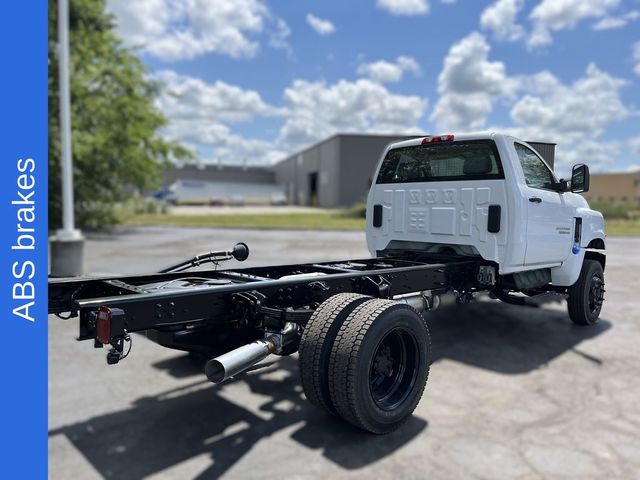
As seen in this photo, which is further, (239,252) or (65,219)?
(65,219)

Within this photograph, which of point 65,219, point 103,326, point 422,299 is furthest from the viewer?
point 65,219

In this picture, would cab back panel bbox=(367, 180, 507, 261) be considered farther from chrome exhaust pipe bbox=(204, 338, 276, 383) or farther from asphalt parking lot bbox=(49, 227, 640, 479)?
chrome exhaust pipe bbox=(204, 338, 276, 383)

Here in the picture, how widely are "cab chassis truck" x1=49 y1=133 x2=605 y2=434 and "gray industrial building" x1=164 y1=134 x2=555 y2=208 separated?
139ft

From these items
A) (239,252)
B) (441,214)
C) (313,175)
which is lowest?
(239,252)

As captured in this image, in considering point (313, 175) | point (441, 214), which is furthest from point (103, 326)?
point (313, 175)

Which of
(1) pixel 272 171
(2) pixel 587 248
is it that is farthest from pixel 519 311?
(1) pixel 272 171

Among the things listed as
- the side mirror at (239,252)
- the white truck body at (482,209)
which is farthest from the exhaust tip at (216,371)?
the white truck body at (482,209)

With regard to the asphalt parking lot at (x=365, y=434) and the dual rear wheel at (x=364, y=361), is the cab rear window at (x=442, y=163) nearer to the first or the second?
the asphalt parking lot at (x=365, y=434)

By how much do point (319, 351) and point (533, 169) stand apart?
3378mm

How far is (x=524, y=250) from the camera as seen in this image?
5.15 m

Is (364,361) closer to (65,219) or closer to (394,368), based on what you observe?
(394,368)

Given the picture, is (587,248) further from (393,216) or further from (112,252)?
(112,252)

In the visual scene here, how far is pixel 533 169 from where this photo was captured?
545cm

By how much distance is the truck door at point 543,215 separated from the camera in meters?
5.21
